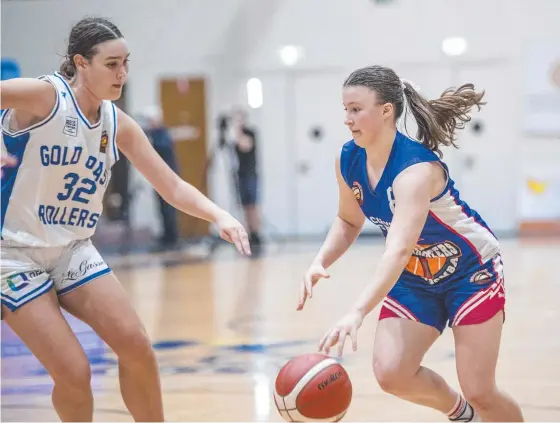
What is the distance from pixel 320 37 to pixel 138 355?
527 inches

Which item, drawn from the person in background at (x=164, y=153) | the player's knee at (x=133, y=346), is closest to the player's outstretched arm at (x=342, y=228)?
the player's knee at (x=133, y=346)

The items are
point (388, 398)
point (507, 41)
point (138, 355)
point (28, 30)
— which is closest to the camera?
point (138, 355)

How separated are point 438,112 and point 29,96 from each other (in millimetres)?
1663

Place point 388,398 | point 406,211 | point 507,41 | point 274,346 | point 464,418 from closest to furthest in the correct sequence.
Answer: point 406,211 < point 464,418 < point 388,398 < point 274,346 < point 507,41

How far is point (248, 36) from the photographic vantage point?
16.5m

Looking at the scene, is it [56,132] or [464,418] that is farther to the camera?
[464,418]

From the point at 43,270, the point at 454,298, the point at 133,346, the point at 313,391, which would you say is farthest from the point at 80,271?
the point at 454,298

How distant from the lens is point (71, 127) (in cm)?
344

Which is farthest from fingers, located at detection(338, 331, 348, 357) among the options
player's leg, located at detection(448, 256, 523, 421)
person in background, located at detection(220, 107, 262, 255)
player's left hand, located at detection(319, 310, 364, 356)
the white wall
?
the white wall

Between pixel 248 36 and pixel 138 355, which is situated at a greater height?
pixel 248 36

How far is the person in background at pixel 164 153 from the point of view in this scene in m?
13.9

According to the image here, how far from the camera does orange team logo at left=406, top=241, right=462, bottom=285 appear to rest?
3635 millimetres

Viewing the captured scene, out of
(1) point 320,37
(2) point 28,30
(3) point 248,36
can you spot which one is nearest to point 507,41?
(1) point 320,37

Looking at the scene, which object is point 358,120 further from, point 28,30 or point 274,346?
point 28,30
